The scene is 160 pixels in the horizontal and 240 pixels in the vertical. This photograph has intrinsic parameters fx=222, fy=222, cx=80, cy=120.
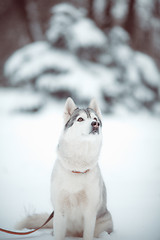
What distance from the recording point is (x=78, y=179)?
161 cm

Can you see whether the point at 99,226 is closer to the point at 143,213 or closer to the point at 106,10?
the point at 143,213

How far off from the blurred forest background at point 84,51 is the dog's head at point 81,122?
5.42 meters

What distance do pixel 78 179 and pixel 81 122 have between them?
1.37ft

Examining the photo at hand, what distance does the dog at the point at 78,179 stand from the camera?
160 cm

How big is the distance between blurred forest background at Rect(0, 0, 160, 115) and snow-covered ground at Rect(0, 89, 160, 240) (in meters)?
0.89

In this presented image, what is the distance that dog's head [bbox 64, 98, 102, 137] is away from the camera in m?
1.60

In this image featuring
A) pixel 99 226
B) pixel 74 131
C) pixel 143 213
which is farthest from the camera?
pixel 143 213

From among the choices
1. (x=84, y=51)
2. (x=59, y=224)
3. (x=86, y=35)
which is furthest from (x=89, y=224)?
(x=84, y=51)

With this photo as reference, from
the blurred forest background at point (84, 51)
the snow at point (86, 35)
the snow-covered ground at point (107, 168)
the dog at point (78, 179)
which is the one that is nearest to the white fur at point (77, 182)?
the dog at point (78, 179)

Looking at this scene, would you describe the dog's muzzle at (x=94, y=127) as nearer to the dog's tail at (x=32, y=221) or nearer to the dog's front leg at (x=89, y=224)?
the dog's front leg at (x=89, y=224)

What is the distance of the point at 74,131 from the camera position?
1649 millimetres

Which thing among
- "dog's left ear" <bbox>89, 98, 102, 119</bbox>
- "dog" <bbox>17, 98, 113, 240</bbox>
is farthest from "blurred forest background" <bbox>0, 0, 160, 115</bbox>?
"dog" <bbox>17, 98, 113, 240</bbox>

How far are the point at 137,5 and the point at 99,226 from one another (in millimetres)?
8574

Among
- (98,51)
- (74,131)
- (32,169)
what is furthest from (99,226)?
(98,51)
